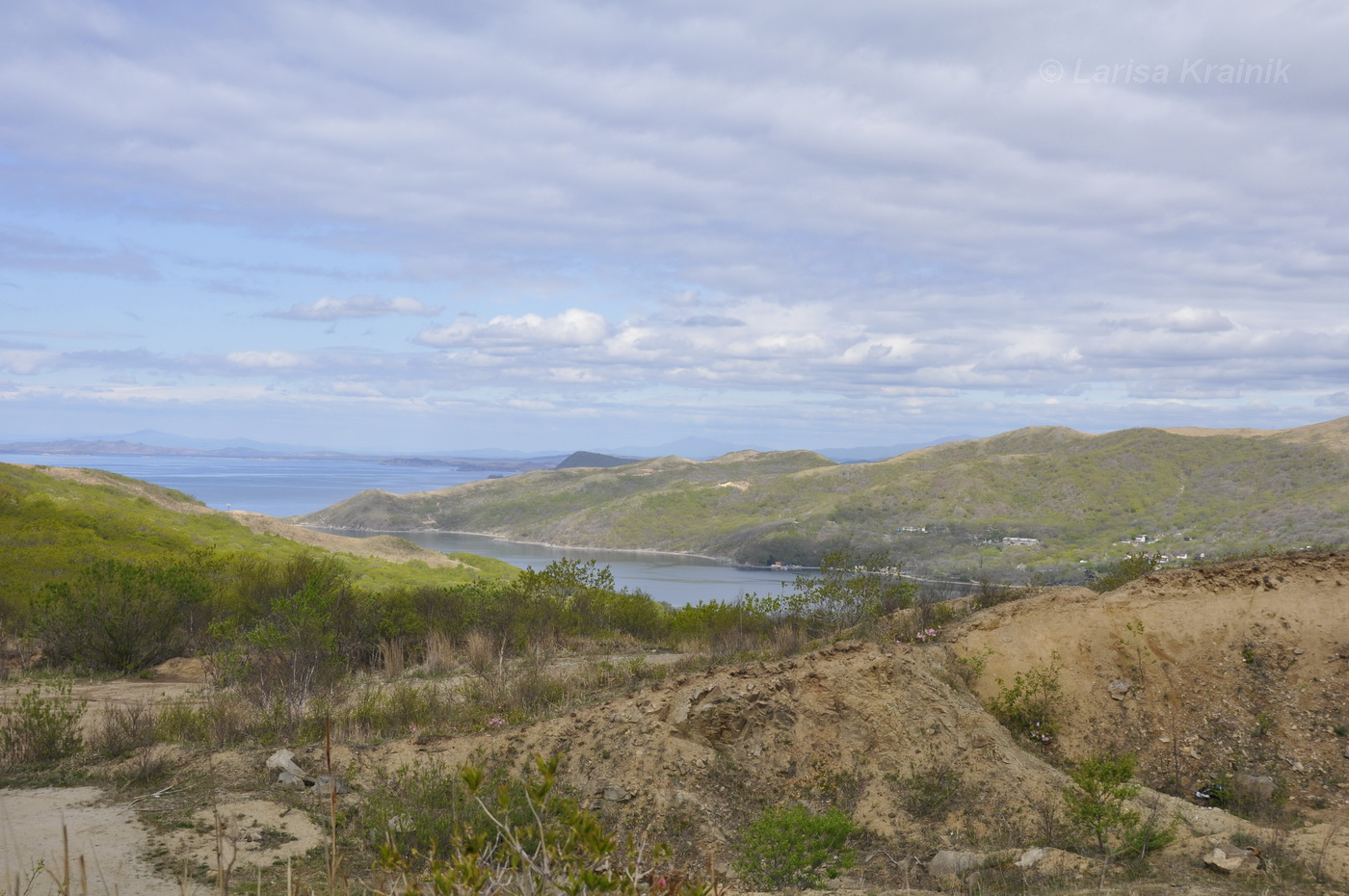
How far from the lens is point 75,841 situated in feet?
20.5

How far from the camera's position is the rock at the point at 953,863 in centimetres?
720

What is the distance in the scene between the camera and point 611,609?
1973 centimetres

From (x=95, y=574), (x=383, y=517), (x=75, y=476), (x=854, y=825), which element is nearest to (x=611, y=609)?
(x=95, y=574)

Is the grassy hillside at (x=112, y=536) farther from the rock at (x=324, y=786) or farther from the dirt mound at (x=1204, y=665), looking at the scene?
the dirt mound at (x=1204, y=665)

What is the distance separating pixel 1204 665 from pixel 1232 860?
5.13m

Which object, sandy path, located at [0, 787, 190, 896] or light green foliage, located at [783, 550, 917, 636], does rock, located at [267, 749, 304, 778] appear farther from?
light green foliage, located at [783, 550, 917, 636]

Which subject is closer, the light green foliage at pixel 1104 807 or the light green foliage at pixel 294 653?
the light green foliage at pixel 1104 807

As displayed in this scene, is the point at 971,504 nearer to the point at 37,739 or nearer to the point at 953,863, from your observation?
the point at 953,863

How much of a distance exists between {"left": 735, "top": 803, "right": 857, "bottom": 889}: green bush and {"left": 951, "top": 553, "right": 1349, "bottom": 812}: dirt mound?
4652 millimetres

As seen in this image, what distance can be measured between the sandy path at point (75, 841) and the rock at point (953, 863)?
18.8 ft

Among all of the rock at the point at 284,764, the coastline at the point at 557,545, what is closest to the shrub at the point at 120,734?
the rock at the point at 284,764

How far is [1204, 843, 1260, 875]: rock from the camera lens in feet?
21.1

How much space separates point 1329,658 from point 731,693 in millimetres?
7556

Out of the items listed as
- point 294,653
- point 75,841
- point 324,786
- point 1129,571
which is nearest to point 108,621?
point 294,653
